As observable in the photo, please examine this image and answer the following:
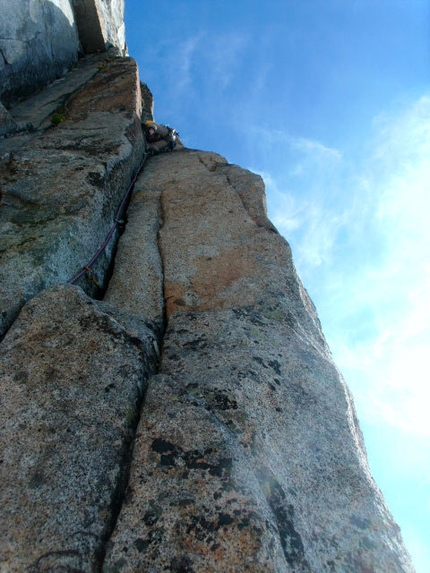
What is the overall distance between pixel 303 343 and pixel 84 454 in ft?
8.21

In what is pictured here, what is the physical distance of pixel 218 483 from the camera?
8.73 ft

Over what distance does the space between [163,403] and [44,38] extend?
11465 mm

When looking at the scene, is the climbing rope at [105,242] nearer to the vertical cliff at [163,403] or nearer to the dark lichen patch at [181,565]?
the vertical cliff at [163,403]

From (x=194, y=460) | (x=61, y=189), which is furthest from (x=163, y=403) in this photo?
(x=61, y=189)

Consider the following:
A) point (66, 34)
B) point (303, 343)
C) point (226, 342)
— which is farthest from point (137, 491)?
point (66, 34)

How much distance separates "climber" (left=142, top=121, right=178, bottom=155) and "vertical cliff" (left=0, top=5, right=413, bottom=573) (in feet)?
13.2

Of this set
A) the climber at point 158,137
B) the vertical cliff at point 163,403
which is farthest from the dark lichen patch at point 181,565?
the climber at point 158,137

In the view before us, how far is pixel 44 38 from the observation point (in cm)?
1092

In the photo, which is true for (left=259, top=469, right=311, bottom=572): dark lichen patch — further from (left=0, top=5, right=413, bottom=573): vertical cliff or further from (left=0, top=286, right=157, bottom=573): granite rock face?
(left=0, top=286, right=157, bottom=573): granite rock face

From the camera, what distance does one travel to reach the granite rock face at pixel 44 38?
9.17 m

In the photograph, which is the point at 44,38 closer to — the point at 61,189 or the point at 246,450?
the point at 61,189

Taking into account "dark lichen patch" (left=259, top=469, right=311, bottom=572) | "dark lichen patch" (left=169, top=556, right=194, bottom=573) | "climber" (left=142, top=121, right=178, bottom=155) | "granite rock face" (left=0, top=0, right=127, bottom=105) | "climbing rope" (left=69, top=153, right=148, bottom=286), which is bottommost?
"dark lichen patch" (left=169, top=556, right=194, bottom=573)

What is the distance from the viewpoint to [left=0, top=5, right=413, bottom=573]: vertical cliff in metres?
2.48

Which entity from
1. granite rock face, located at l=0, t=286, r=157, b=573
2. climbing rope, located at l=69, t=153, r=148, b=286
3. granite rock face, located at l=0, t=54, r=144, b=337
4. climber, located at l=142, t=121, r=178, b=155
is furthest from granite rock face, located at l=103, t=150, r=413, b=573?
climber, located at l=142, t=121, r=178, b=155
